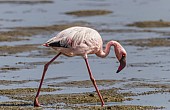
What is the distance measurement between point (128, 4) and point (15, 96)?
24777 millimetres

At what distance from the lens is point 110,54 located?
21234 mm

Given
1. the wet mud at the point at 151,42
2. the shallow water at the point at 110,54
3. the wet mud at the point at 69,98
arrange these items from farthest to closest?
1. the wet mud at the point at 151,42
2. the shallow water at the point at 110,54
3. the wet mud at the point at 69,98

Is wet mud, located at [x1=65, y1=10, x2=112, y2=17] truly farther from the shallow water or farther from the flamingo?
the flamingo

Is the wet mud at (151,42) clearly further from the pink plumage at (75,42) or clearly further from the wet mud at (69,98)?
the pink plumage at (75,42)

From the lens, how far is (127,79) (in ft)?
54.6

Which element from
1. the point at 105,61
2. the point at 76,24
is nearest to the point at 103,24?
the point at 76,24

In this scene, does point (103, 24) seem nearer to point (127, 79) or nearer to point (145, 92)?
point (127, 79)

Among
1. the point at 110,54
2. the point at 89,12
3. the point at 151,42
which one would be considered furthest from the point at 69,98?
the point at 89,12

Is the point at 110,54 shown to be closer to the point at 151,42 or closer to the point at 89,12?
the point at 151,42

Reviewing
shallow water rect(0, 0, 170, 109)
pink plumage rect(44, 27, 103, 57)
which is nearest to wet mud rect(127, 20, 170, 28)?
shallow water rect(0, 0, 170, 109)

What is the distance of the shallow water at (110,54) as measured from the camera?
16.9 meters

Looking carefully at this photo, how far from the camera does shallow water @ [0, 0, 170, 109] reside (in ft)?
55.5

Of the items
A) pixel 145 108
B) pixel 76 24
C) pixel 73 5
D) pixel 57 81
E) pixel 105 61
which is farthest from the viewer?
pixel 73 5

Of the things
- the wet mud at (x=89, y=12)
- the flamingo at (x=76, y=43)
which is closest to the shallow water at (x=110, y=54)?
the wet mud at (x=89, y=12)
